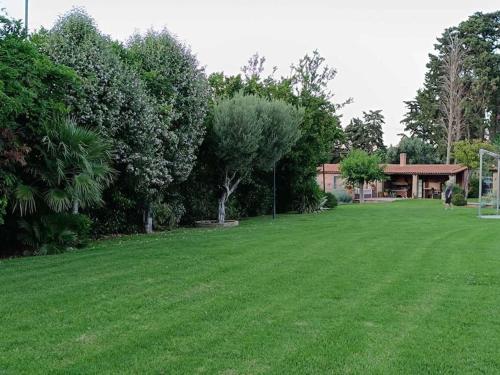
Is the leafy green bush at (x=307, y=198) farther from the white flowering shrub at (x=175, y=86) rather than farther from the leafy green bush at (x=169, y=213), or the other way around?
the white flowering shrub at (x=175, y=86)

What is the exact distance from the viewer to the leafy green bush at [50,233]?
11.0 meters

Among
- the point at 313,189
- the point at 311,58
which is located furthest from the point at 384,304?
the point at 311,58

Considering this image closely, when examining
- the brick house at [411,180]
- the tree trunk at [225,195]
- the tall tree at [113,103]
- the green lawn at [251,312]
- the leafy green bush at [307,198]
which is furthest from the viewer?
the brick house at [411,180]

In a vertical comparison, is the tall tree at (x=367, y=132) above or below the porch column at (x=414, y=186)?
above

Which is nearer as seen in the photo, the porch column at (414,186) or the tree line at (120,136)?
the tree line at (120,136)

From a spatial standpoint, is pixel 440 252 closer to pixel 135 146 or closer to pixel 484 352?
pixel 484 352

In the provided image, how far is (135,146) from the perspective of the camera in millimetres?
13727

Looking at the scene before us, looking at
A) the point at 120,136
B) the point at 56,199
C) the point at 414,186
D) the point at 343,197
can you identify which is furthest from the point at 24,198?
the point at 414,186

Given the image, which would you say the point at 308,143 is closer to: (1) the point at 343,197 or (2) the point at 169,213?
(2) the point at 169,213

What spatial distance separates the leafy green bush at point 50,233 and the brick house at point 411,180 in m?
38.5

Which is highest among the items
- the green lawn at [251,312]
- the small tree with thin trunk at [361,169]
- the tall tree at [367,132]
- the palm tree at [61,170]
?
the tall tree at [367,132]

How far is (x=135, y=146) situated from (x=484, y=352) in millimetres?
10614

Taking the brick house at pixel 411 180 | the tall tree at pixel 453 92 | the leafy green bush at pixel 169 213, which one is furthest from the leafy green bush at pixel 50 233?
the tall tree at pixel 453 92

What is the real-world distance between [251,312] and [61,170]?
21.3 feet
